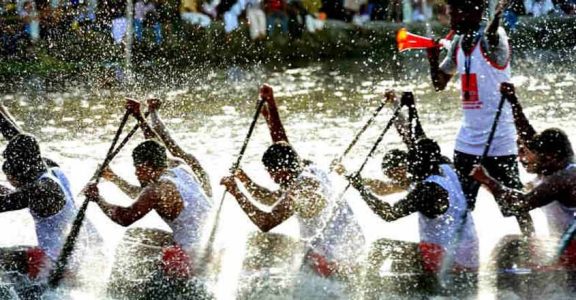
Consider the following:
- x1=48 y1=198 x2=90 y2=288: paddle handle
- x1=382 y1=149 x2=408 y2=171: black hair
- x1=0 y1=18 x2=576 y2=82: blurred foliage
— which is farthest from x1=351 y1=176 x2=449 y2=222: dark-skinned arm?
x1=0 y1=18 x2=576 y2=82: blurred foliage

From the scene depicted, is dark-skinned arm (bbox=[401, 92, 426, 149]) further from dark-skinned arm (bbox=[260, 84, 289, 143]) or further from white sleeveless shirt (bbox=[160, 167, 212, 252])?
white sleeveless shirt (bbox=[160, 167, 212, 252])

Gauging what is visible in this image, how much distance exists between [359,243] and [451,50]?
1385 mm

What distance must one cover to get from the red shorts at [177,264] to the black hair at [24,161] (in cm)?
93

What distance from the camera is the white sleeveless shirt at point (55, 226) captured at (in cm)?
530

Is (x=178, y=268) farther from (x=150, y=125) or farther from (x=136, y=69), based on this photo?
(x=136, y=69)

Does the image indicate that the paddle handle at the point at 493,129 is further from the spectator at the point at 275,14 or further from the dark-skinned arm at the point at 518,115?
the spectator at the point at 275,14

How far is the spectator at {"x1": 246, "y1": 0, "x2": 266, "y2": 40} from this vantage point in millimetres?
15180

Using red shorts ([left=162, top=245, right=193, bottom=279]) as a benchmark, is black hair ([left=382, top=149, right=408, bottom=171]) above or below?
above

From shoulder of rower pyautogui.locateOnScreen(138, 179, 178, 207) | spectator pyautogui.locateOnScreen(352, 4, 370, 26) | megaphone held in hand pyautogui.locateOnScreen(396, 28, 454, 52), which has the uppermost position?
megaphone held in hand pyautogui.locateOnScreen(396, 28, 454, 52)

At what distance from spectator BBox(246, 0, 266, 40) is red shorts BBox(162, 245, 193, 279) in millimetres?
10227

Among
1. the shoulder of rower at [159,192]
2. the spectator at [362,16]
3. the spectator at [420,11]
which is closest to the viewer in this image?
the shoulder of rower at [159,192]

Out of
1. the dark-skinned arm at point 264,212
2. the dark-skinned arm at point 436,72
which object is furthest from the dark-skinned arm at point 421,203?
the dark-skinned arm at point 436,72

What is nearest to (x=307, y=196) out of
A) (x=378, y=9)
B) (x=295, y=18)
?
(x=295, y=18)

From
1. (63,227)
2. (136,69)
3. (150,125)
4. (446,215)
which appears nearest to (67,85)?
(136,69)
